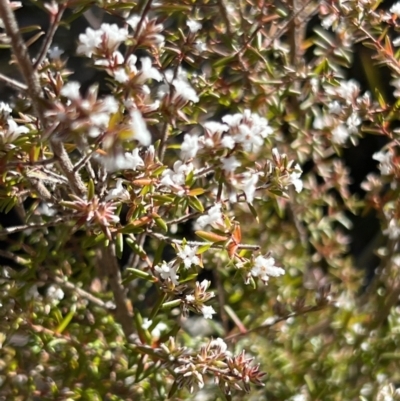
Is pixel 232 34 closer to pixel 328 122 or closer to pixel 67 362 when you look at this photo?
pixel 328 122

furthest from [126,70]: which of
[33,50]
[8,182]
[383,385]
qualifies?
[383,385]

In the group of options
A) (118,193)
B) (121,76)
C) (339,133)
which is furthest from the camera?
(339,133)

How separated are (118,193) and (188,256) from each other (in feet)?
0.43

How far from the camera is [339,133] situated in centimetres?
119

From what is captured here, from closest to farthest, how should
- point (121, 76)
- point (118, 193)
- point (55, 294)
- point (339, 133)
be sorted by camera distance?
point (121, 76)
point (118, 193)
point (55, 294)
point (339, 133)

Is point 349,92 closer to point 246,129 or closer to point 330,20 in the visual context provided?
point 330,20

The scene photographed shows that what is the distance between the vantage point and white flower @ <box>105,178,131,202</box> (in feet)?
2.55

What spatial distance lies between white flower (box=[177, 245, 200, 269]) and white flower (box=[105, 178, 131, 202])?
0.10m

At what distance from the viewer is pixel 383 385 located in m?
1.23

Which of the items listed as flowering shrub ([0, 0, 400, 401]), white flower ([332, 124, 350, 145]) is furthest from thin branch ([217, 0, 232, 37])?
white flower ([332, 124, 350, 145])

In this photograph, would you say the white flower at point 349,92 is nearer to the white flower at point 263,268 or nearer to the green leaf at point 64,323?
the white flower at point 263,268

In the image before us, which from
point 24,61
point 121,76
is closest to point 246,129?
point 121,76

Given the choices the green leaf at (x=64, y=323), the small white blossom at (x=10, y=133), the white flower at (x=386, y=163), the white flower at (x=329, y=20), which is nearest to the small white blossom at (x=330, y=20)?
the white flower at (x=329, y=20)

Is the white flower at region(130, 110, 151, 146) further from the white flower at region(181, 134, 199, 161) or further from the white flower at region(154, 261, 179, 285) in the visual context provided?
the white flower at region(154, 261, 179, 285)
